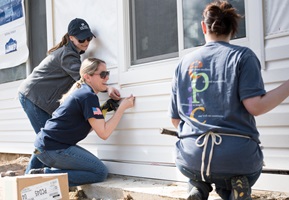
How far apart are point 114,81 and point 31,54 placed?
2.06 meters

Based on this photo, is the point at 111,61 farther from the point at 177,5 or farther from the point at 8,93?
the point at 8,93

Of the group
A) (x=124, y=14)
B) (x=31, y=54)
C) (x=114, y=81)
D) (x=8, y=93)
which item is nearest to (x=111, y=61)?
(x=114, y=81)

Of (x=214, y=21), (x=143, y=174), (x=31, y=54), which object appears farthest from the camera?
(x=31, y=54)

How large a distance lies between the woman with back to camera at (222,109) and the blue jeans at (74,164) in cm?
157

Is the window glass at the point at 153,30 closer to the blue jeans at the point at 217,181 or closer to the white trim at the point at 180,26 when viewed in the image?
the white trim at the point at 180,26

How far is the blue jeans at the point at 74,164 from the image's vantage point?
3707mm

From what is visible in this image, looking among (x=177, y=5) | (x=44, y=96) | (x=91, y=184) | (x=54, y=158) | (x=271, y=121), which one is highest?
(x=177, y=5)

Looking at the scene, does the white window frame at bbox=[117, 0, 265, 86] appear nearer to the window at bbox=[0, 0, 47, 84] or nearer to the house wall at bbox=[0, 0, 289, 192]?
the house wall at bbox=[0, 0, 289, 192]

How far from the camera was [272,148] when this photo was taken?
2932 mm

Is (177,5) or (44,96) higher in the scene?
(177,5)

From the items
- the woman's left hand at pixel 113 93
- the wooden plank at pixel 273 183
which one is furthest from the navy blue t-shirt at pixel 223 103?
the woman's left hand at pixel 113 93

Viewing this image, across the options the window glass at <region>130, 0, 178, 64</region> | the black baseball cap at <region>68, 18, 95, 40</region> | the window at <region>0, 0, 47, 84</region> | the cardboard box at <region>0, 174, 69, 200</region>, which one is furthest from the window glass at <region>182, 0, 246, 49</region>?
the window at <region>0, 0, 47, 84</region>

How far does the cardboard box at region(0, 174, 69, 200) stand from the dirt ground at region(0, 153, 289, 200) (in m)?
0.83

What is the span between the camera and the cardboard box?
3.01 m
